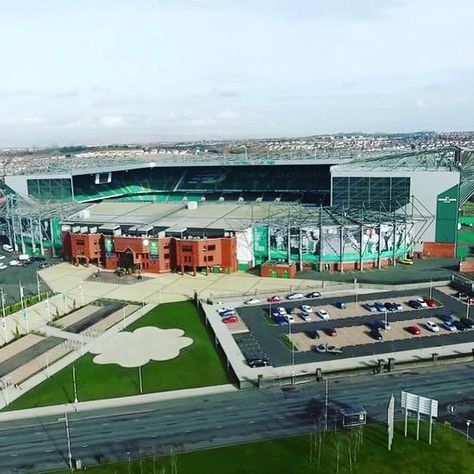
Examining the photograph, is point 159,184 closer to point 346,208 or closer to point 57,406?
point 346,208

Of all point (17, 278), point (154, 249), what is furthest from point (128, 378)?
point (17, 278)

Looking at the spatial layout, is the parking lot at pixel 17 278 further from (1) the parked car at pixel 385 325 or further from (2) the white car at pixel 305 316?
(1) the parked car at pixel 385 325

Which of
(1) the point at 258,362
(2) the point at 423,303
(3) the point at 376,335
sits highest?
(2) the point at 423,303

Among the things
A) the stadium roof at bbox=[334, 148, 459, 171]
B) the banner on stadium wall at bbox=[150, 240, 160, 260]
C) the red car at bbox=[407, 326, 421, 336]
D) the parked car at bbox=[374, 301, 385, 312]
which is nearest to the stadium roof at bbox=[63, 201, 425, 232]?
the banner on stadium wall at bbox=[150, 240, 160, 260]

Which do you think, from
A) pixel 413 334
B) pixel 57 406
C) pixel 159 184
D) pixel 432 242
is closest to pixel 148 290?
pixel 57 406

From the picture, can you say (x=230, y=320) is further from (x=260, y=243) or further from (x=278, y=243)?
(x=260, y=243)

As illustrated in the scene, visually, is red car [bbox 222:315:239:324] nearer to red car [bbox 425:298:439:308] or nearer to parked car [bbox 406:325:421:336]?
parked car [bbox 406:325:421:336]

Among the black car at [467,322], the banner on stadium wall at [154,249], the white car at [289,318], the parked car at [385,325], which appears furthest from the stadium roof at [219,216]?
the black car at [467,322]

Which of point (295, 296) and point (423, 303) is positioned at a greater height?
point (423, 303)
